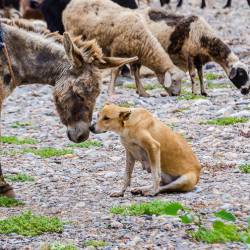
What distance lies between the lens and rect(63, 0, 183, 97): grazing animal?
18344mm

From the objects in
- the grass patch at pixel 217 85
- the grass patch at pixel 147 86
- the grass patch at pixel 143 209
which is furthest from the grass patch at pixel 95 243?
the grass patch at pixel 147 86


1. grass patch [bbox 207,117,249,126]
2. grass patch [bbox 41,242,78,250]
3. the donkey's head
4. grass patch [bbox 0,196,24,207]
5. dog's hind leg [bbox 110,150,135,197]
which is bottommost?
grass patch [bbox 207,117,249,126]

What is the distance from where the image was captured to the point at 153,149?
8992 mm

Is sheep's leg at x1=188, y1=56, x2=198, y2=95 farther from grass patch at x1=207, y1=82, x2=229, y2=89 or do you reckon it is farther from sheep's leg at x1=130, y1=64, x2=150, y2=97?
sheep's leg at x1=130, y1=64, x2=150, y2=97

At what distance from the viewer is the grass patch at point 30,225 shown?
7742mm

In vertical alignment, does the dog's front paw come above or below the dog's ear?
below

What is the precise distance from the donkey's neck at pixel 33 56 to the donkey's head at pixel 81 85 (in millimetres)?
248

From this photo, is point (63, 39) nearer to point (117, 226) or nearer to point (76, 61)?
point (76, 61)

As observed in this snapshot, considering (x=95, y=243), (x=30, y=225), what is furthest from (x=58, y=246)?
(x=30, y=225)

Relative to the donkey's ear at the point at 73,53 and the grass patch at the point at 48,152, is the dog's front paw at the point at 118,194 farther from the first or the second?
the grass patch at the point at 48,152

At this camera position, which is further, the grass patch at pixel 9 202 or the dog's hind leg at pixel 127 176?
the dog's hind leg at pixel 127 176

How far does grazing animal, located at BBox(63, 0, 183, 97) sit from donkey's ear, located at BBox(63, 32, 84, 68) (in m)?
9.16

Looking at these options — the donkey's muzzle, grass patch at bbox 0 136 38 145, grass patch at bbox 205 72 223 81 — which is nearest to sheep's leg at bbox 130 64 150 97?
grass patch at bbox 205 72 223 81

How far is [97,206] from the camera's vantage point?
8.79 metres
